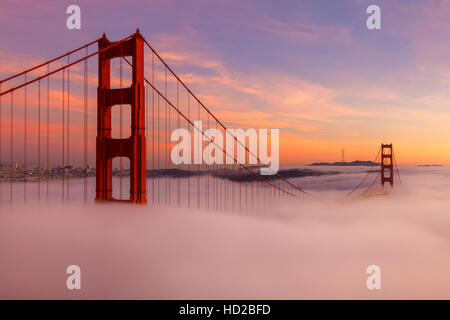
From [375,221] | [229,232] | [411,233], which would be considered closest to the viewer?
[229,232]

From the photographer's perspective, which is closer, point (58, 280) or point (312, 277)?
point (58, 280)

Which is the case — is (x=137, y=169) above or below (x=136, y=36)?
below

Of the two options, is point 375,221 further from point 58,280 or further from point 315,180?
point 58,280

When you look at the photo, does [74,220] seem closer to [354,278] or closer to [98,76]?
[98,76]

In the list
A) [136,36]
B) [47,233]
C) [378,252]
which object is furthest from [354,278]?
[378,252]

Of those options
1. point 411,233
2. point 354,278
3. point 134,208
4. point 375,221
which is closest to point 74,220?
point 134,208

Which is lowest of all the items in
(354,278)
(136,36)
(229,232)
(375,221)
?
(375,221)

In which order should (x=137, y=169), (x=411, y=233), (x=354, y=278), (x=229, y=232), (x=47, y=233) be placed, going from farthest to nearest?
(x=411, y=233), (x=229, y=232), (x=354, y=278), (x=137, y=169), (x=47, y=233)
